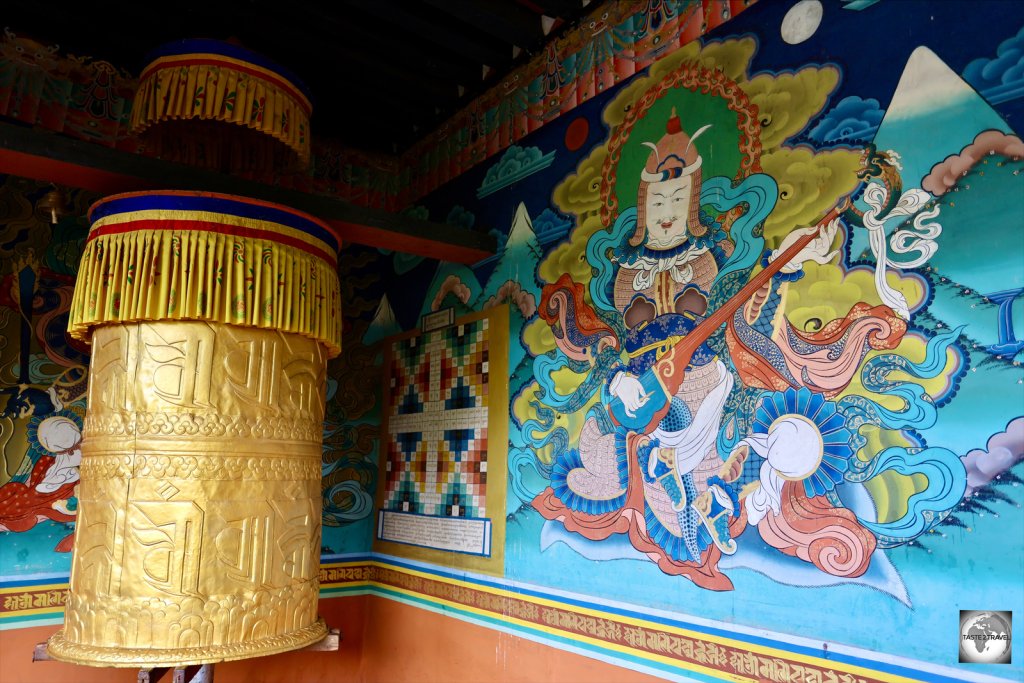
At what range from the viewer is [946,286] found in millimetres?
1685

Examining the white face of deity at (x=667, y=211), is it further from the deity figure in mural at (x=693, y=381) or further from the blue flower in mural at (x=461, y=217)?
the blue flower in mural at (x=461, y=217)

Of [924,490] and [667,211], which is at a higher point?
[667,211]

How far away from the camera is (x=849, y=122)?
191 cm

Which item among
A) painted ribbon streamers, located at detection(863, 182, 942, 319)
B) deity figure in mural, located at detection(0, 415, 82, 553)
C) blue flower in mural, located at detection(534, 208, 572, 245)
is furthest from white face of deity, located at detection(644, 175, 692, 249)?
deity figure in mural, located at detection(0, 415, 82, 553)

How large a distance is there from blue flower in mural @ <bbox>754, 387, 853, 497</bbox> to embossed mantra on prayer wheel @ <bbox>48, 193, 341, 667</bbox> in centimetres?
153

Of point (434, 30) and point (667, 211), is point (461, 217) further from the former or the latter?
point (667, 211)

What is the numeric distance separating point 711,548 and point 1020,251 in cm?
112

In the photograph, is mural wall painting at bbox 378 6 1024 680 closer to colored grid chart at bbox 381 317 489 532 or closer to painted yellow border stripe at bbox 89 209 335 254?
colored grid chart at bbox 381 317 489 532

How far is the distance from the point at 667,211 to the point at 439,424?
4.97 feet

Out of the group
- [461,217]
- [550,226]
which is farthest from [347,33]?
[550,226]

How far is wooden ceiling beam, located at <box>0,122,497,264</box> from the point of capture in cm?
216

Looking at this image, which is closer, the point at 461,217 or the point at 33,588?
the point at 33,588

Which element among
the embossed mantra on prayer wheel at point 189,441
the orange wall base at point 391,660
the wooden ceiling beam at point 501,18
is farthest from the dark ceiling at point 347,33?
the orange wall base at point 391,660

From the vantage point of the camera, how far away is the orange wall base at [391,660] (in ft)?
8.36
